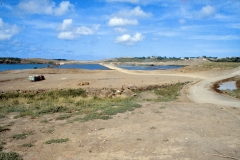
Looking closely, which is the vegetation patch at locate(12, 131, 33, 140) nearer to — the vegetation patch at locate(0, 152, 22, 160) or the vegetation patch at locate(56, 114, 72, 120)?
the vegetation patch at locate(0, 152, 22, 160)

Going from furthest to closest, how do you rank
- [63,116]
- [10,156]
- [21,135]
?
[63,116] → [21,135] → [10,156]

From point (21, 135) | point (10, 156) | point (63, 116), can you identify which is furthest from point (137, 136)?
point (63, 116)

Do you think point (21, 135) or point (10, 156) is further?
point (21, 135)

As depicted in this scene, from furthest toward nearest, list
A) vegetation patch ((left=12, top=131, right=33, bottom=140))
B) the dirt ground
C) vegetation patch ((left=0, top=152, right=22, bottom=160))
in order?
vegetation patch ((left=12, top=131, right=33, bottom=140)) → the dirt ground → vegetation patch ((left=0, top=152, right=22, bottom=160))

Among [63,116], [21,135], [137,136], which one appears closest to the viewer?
[137,136]

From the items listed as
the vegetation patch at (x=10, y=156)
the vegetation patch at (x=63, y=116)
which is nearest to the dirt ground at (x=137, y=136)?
the vegetation patch at (x=10, y=156)

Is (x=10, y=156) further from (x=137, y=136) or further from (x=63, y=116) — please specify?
(x=63, y=116)

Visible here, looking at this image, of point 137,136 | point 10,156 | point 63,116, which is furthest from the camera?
point 63,116

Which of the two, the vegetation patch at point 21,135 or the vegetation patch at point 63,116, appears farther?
the vegetation patch at point 63,116

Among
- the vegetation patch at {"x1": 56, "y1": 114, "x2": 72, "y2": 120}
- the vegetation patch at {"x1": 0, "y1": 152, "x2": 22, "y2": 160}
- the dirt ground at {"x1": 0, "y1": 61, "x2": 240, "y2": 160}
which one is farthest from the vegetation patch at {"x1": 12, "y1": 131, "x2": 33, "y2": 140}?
the vegetation patch at {"x1": 56, "y1": 114, "x2": 72, "y2": 120}

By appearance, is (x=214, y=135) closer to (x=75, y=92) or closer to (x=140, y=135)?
(x=140, y=135)

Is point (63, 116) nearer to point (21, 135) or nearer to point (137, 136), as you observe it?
point (21, 135)

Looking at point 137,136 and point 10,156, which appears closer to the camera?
point 10,156

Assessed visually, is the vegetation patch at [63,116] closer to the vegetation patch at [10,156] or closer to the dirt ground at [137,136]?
the dirt ground at [137,136]
